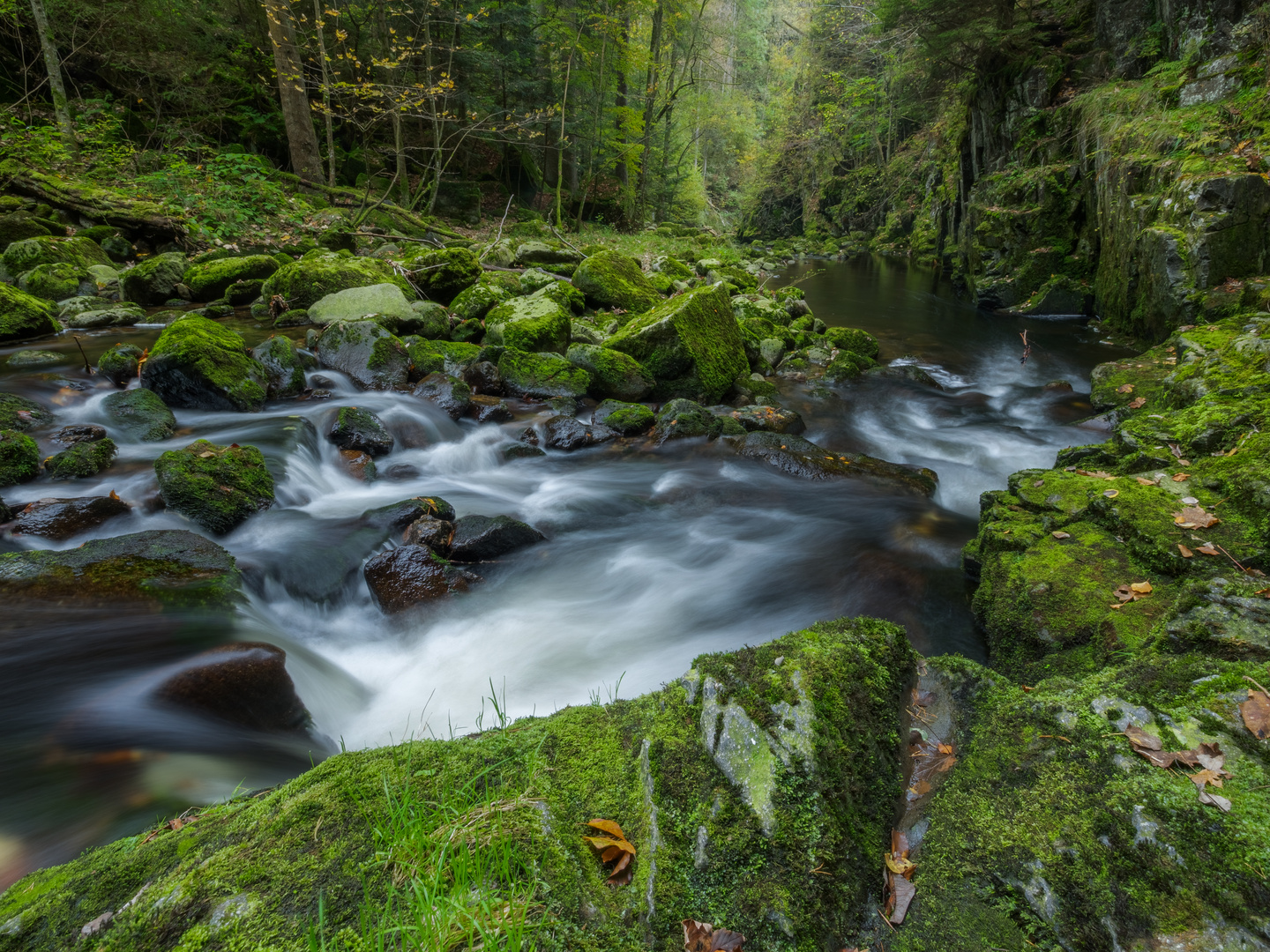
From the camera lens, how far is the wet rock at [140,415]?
6.20 meters

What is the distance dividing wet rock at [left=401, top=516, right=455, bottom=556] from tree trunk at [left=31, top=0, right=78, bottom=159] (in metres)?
14.4

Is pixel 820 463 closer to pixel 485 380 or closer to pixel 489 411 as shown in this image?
pixel 489 411

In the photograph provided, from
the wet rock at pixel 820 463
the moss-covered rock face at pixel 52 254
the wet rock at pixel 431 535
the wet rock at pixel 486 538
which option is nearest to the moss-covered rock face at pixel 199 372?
the wet rock at pixel 431 535


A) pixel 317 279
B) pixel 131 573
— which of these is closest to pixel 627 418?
pixel 131 573

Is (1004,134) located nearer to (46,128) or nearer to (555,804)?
(555,804)

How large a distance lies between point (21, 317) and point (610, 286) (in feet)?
28.4

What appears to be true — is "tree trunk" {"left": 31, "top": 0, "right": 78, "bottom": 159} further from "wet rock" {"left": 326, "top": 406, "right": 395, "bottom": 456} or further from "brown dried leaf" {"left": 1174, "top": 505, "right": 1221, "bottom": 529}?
"brown dried leaf" {"left": 1174, "top": 505, "right": 1221, "bottom": 529}

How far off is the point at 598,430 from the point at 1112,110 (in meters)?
12.8

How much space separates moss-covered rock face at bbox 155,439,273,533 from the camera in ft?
16.0

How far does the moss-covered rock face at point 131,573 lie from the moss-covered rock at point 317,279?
23.7ft

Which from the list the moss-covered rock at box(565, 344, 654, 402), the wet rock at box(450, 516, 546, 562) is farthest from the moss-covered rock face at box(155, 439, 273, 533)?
the moss-covered rock at box(565, 344, 654, 402)

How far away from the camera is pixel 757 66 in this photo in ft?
171

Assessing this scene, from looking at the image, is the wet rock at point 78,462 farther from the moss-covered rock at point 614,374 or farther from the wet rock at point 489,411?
the moss-covered rock at point 614,374

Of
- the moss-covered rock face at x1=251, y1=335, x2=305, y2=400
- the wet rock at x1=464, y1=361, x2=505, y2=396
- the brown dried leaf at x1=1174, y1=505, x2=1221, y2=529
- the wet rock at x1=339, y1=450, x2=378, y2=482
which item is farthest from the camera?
the wet rock at x1=464, y1=361, x2=505, y2=396
